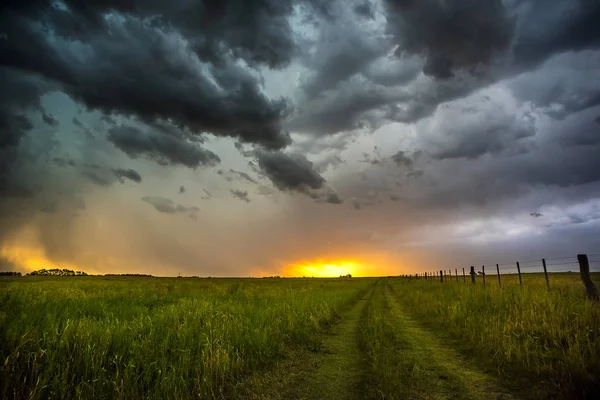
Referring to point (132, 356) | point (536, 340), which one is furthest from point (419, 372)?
point (132, 356)

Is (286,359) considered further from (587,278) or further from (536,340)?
(587,278)

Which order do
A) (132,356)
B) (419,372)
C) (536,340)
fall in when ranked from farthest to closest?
1. (536,340)
2. (419,372)
3. (132,356)

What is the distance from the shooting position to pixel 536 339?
8.50m

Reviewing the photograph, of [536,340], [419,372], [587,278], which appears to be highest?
[587,278]

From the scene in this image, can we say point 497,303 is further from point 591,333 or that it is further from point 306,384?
point 306,384

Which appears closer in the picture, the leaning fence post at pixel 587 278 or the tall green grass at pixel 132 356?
the tall green grass at pixel 132 356

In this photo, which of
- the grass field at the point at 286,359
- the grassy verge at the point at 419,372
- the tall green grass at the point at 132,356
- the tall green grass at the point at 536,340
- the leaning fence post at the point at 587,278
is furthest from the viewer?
the leaning fence post at the point at 587,278

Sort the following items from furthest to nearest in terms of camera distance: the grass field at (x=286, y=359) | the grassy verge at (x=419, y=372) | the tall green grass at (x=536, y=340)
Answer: the tall green grass at (x=536, y=340), the grassy verge at (x=419, y=372), the grass field at (x=286, y=359)

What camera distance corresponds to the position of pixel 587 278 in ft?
42.6

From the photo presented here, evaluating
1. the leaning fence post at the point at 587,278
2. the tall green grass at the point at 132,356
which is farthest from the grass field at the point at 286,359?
the leaning fence post at the point at 587,278

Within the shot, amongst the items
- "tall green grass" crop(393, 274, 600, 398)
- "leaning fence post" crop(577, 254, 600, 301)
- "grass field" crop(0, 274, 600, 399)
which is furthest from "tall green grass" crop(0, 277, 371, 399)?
"leaning fence post" crop(577, 254, 600, 301)

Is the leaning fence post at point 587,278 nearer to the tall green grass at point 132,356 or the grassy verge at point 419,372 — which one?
the grassy verge at point 419,372

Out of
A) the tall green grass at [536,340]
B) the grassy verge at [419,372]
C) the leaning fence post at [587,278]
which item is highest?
the leaning fence post at [587,278]

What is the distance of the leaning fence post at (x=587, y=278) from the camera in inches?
482
